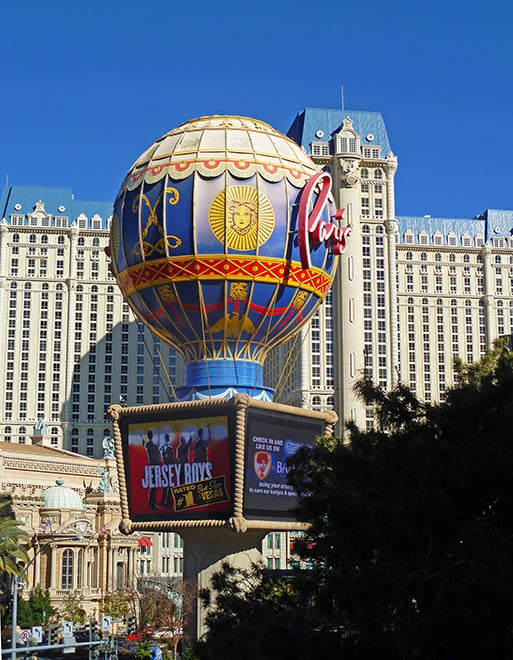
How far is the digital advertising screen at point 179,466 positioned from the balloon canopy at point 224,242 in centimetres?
222

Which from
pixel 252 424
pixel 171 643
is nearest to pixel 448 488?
pixel 252 424

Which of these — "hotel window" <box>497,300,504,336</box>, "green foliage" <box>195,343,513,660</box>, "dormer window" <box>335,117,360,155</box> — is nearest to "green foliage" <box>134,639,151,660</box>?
"green foliage" <box>195,343,513,660</box>

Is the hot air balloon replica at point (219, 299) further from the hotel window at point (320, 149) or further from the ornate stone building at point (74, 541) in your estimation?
the hotel window at point (320, 149)

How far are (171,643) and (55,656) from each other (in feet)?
26.1

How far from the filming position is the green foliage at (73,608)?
6944cm

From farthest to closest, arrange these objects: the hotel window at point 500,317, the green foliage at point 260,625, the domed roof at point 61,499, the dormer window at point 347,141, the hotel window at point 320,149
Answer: the hotel window at point 500,317
the hotel window at point 320,149
the dormer window at point 347,141
the domed roof at point 61,499
the green foliage at point 260,625

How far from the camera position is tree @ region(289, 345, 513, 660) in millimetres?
20469

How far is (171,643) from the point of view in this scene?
191ft

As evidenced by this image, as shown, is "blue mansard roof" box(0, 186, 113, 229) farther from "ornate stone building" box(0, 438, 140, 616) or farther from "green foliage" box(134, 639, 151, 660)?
"green foliage" box(134, 639, 151, 660)

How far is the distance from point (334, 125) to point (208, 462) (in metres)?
99.0

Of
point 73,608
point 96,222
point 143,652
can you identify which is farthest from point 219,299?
point 96,222

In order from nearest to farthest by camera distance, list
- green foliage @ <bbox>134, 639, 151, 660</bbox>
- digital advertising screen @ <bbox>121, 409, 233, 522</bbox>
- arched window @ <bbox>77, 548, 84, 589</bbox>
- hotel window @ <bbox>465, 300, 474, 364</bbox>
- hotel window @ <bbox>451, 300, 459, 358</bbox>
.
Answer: digital advertising screen @ <bbox>121, 409, 233, 522</bbox>
green foliage @ <bbox>134, 639, 151, 660</bbox>
arched window @ <bbox>77, 548, 84, 589</bbox>
hotel window @ <bbox>451, 300, 459, 358</bbox>
hotel window @ <bbox>465, 300, 474, 364</bbox>

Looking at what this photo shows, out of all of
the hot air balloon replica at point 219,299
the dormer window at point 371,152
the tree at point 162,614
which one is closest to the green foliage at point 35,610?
the tree at point 162,614

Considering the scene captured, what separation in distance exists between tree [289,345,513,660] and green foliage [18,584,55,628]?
4715 centimetres
